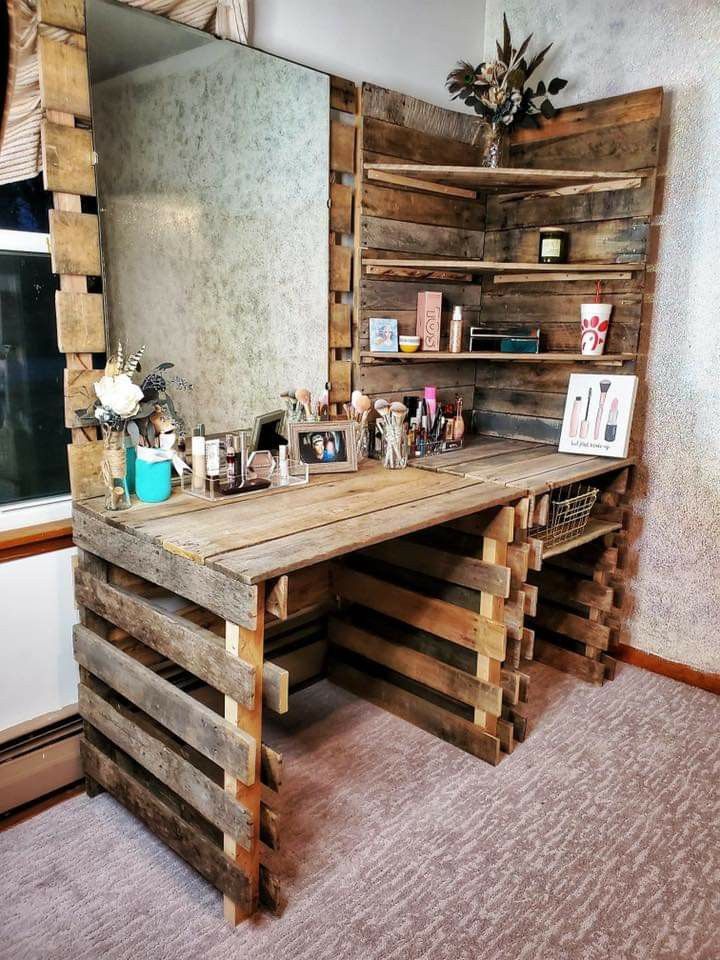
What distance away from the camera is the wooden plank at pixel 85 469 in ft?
6.40

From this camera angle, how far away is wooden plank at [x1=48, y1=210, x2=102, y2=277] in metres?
1.84

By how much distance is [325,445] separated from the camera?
90.6 inches

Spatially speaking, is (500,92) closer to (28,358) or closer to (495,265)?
(495,265)

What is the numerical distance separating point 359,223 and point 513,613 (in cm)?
138

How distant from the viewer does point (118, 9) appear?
1.86m

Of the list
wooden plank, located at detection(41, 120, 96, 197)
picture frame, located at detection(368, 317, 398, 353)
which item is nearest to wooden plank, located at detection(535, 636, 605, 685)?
picture frame, located at detection(368, 317, 398, 353)

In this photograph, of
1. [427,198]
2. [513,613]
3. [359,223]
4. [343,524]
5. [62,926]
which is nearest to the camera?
[62,926]

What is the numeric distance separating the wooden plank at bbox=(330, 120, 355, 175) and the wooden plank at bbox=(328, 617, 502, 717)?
1571 millimetres

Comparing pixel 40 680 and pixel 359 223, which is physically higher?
pixel 359 223

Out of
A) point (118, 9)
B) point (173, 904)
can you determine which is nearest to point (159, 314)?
point (118, 9)

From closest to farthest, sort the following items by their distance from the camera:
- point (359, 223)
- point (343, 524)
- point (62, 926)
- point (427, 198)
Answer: point (62, 926)
point (343, 524)
point (359, 223)
point (427, 198)

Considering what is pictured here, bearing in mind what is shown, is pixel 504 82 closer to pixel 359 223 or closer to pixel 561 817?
pixel 359 223

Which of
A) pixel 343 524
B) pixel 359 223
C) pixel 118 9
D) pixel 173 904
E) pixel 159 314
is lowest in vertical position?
pixel 173 904

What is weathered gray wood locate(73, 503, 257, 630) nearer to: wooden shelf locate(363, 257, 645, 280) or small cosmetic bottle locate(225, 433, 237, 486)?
small cosmetic bottle locate(225, 433, 237, 486)
